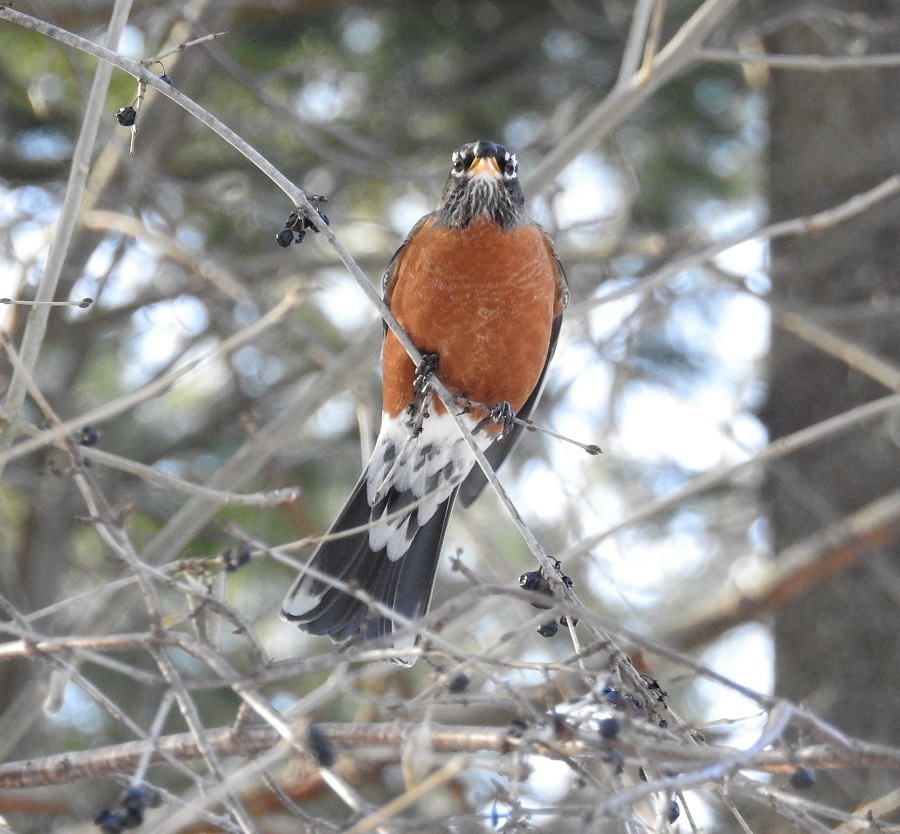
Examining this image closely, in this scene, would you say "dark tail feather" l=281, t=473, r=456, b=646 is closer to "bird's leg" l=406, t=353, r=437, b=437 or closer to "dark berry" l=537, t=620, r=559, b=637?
"bird's leg" l=406, t=353, r=437, b=437

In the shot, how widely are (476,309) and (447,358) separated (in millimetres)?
229

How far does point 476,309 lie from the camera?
15.2 ft

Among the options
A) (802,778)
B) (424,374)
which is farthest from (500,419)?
(802,778)

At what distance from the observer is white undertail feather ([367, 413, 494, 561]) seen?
4980 mm

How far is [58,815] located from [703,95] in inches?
211

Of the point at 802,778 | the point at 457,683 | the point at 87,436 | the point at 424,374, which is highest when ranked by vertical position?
the point at 424,374

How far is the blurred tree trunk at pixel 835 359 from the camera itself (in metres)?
6.12

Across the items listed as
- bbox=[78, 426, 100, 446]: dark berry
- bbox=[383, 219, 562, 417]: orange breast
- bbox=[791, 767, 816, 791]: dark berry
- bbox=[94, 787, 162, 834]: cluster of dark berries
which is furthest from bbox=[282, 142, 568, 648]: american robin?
bbox=[791, 767, 816, 791]: dark berry

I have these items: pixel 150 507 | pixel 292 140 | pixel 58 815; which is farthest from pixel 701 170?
pixel 58 815

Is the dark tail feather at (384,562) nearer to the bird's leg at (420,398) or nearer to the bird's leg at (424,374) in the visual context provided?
the bird's leg at (420,398)

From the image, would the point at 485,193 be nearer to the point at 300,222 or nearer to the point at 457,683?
the point at 300,222

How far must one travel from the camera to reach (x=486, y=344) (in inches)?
184

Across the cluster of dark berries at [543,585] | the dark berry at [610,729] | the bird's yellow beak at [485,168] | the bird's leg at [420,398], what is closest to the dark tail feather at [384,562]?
the bird's leg at [420,398]

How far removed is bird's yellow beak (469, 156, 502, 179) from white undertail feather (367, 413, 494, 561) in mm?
1013
